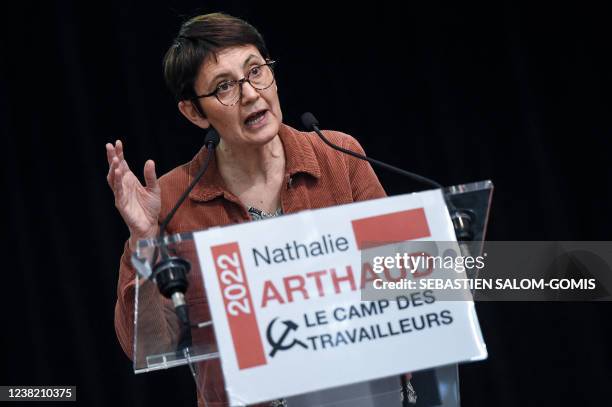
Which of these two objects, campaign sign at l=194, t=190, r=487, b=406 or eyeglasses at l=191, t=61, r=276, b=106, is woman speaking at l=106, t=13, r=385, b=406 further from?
campaign sign at l=194, t=190, r=487, b=406

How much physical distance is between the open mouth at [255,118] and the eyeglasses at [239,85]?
0.05 metres

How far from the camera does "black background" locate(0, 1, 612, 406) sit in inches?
124

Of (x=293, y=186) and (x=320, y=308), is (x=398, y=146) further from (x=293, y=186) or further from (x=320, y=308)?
(x=320, y=308)

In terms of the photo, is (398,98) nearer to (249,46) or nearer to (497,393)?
(497,393)

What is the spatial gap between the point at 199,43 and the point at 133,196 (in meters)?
0.40

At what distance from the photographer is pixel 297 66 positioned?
332 cm

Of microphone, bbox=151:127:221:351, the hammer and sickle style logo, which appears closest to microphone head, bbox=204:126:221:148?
microphone, bbox=151:127:221:351

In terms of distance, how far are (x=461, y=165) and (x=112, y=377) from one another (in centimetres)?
152

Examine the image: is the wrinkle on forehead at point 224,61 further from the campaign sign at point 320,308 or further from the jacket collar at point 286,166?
the campaign sign at point 320,308

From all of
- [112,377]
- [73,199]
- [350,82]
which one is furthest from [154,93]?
[112,377]

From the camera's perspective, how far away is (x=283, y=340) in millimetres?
1378

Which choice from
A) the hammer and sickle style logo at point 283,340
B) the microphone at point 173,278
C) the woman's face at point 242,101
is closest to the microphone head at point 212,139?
the woman's face at point 242,101

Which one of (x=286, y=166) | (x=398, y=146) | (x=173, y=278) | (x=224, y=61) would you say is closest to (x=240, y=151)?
(x=286, y=166)

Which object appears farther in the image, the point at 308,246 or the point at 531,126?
the point at 531,126
